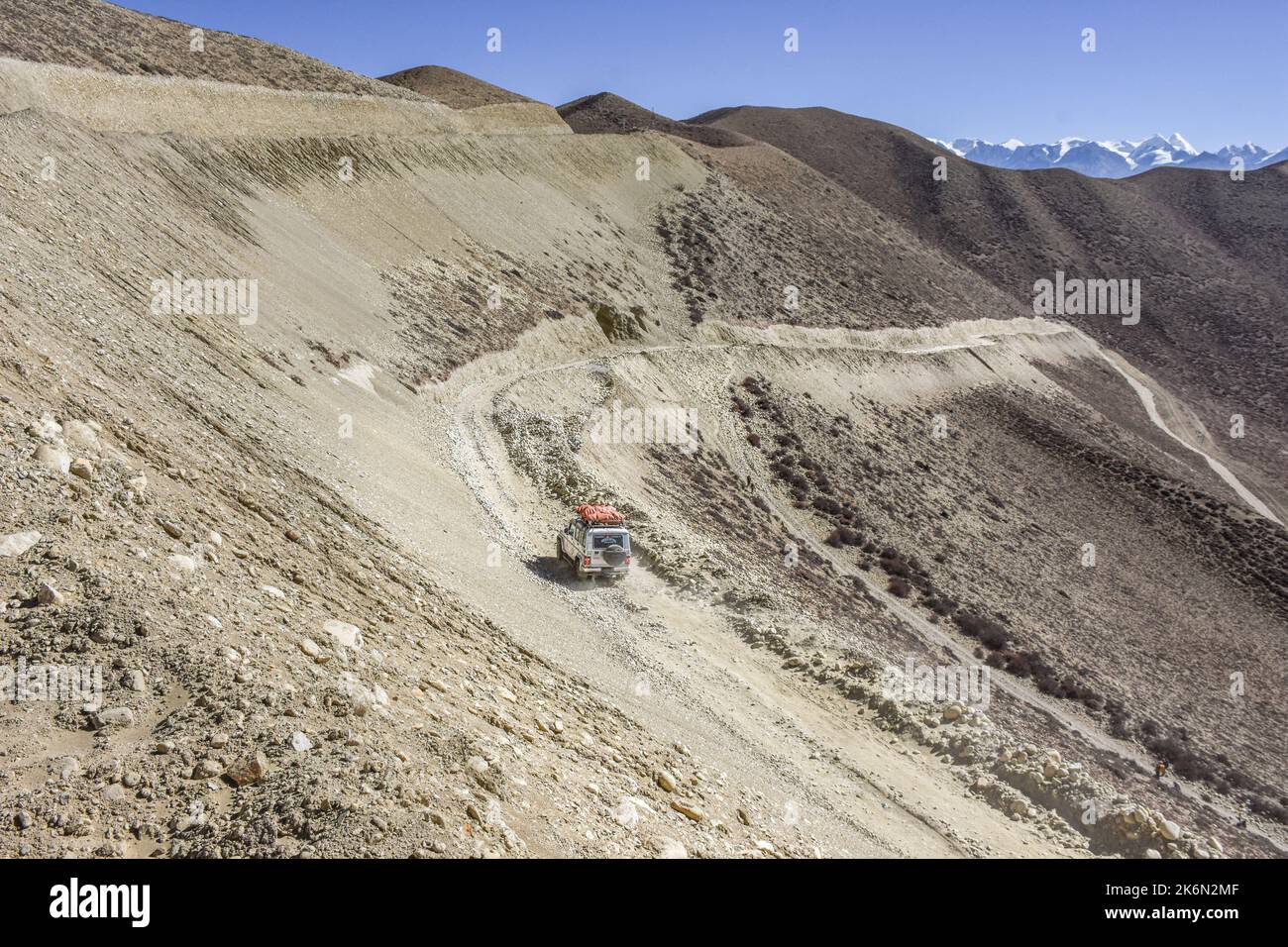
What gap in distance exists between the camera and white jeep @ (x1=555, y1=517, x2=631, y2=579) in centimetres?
1991

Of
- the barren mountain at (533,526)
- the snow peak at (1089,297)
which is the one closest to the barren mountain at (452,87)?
the barren mountain at (533,526)

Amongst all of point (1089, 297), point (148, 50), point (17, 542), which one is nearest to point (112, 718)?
point (17, 542)

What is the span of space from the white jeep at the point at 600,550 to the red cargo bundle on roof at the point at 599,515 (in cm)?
14

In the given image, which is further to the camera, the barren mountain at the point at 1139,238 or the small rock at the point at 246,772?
the barren mountain at the point at 1139,238

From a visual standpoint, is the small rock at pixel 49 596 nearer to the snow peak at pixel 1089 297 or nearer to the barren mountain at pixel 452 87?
the barren mountain at pixel 452 87

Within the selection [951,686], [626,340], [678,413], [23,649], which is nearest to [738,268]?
[626,340]

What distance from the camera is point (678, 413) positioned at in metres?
38.9

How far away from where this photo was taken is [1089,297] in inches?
3733

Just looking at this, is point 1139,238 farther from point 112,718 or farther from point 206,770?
point 112,718

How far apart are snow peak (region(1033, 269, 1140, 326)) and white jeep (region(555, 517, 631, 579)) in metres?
75.0

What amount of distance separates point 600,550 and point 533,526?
345 cm
